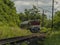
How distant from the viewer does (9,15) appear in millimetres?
41656

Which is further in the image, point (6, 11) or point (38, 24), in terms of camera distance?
point (6, 11)

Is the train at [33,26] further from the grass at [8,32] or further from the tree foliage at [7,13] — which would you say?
the grass at [8,32]

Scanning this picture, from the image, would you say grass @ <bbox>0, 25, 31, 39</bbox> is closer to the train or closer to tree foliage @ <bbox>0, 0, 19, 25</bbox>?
the train

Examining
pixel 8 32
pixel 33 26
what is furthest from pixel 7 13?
pixel 8 32

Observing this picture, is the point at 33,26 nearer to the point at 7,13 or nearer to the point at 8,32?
the point at 7,13

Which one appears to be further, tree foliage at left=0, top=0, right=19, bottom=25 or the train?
tree foliage at left=0, top=0, right=19, bottom=25

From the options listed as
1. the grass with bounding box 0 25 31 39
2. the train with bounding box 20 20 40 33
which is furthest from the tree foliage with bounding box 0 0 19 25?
the grass with bounding box 0 25 31 39

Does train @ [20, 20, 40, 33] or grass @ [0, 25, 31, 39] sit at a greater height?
grass @ [0, 25, 31, 39]

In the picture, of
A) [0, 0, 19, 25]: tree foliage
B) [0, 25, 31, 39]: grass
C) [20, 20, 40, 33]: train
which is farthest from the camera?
[0, 0, 19, 25]: tree foliage

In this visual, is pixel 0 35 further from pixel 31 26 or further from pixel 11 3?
pixel 11 3

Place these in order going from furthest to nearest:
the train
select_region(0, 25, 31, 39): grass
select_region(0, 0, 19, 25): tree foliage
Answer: select_region(0, 0, 19, 25): tree foliage → the train → select_region(0, 25, 31, 39): grass

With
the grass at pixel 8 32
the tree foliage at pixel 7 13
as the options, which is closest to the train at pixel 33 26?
the tree foliage at pixel 7 13

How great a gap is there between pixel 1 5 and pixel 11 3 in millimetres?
6258

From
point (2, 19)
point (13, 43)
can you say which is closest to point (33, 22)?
point (2, 19)
